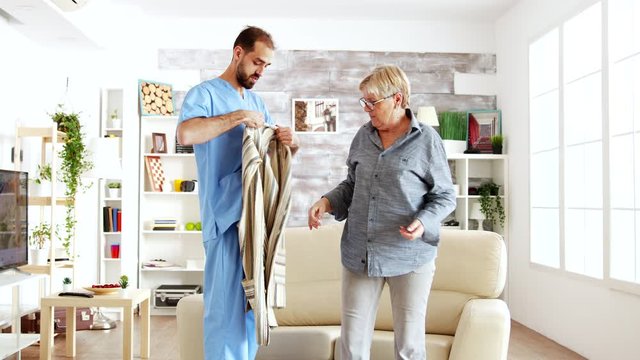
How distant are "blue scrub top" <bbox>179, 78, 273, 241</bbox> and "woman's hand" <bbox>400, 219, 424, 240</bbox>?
0.56m

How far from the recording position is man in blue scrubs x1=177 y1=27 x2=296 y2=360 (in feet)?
7.32

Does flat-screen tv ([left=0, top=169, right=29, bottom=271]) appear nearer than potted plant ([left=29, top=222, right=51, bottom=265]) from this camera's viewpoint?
Yes

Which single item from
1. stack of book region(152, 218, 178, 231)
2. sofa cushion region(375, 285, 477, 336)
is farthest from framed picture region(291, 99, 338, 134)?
sofa cushion region(375, 285, 477, 336)

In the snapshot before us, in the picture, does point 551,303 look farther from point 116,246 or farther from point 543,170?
point 116,246

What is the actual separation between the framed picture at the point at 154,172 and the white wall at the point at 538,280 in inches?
136

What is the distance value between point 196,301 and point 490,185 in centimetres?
420

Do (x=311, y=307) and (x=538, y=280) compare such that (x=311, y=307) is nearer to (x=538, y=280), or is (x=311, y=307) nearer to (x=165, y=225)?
(x=538, y=280)

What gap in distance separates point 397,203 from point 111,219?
15.5 ft

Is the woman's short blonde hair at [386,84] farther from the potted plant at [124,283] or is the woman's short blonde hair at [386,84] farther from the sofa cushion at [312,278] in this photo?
the potted plant at [124,283]

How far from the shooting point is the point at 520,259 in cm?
625

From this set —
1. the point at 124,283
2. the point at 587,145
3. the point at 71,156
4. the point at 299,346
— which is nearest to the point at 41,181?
the point at 71,156

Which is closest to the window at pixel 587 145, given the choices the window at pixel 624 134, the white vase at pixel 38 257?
the window at pixel 624 134

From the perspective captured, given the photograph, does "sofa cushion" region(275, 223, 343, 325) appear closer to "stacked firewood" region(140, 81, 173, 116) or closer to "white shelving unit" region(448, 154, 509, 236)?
"white shelving unit" region(448, 154, 509, 236)

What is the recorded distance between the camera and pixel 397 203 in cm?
242
